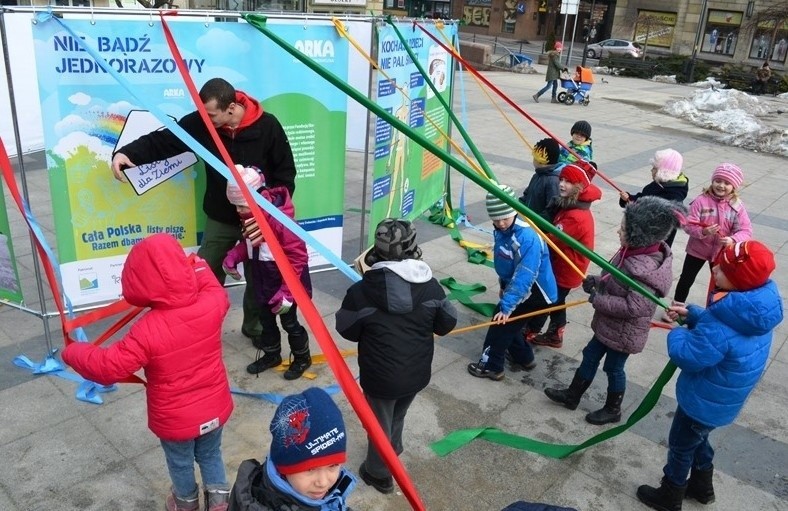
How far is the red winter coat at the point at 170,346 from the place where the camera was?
248 cm

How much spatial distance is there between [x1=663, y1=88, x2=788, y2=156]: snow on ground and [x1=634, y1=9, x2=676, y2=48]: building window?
19.6m

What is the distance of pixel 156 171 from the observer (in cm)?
427

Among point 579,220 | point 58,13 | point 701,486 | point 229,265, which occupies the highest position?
point 58,13

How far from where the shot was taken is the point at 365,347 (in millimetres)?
3021

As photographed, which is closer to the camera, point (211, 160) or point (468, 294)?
point (211, 160)

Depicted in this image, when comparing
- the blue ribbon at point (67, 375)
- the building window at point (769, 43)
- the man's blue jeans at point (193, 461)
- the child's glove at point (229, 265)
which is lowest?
the blue ribbon at point (67, 375)

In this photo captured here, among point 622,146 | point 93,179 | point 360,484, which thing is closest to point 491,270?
point 360,484

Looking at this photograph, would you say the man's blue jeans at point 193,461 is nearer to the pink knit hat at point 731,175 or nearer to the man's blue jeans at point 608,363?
the man's blue jeans at point 608,363

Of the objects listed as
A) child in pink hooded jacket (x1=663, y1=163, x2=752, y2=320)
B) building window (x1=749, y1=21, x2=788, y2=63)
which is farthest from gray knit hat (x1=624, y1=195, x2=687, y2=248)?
building window (x1=749, y1=21, x2=788, y2=63)

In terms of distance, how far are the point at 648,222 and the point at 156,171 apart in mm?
3159

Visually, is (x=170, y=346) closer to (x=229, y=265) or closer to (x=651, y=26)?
(x=229, y=265)

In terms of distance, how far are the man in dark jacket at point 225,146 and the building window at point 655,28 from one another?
4177 cm

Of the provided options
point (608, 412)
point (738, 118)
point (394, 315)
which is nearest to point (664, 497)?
point (608, 412)

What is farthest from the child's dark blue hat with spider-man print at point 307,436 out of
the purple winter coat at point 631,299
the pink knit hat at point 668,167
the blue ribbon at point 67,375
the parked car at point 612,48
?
the parked car at point 612,48
